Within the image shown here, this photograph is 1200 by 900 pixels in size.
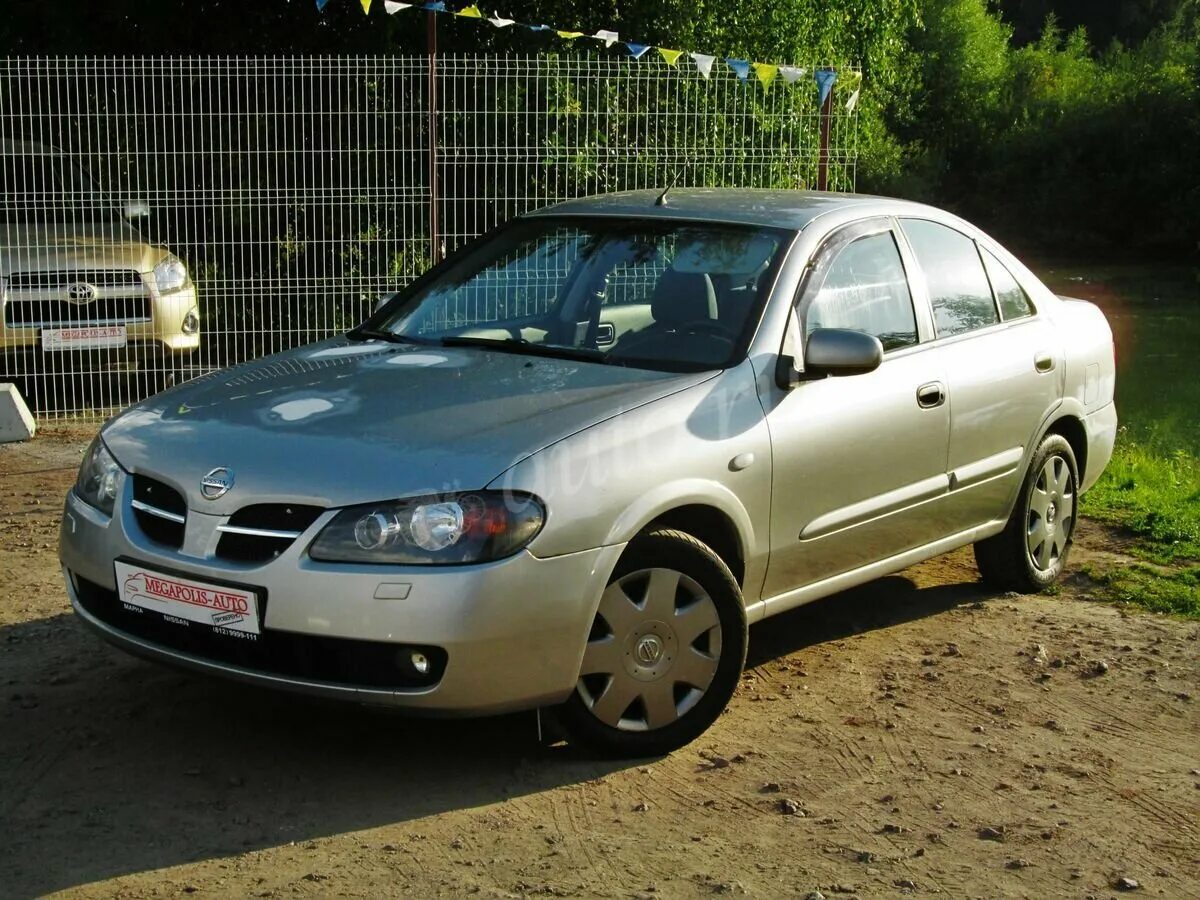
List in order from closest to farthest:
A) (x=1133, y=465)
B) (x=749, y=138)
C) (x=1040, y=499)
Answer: (x=1040, y=499), (x=1133, y=465), (x=749, y=138)

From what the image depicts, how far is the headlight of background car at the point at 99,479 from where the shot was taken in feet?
16.1

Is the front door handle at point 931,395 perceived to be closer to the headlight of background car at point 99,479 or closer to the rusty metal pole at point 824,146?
the headlight of background car at point 99,479

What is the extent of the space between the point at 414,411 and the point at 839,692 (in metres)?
1.85

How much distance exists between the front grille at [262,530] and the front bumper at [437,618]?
0.04 metres

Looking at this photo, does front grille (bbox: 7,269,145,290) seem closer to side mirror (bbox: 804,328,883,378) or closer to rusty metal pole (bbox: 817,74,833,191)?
rusty metal pole (bbox: 817,74,833,191)

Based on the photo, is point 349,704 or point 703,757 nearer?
point 349,704

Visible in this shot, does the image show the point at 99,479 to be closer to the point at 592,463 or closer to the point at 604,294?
the point at 592,463

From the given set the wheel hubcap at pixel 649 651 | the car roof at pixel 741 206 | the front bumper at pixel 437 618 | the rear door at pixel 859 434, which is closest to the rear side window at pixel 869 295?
the rear door at pixel 859 434

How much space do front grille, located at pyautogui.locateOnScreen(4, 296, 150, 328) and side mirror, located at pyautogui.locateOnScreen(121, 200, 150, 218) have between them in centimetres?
57

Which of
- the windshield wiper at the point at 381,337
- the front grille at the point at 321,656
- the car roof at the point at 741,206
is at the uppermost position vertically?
the car roof at the point at 741,206

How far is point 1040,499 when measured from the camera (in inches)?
269

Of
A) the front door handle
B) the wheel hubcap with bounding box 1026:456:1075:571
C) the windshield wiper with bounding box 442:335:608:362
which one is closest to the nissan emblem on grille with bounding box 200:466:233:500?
the windshield wiper with bounding box 442:335:608:362

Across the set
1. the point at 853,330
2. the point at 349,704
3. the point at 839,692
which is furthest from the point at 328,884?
the point at 853,330

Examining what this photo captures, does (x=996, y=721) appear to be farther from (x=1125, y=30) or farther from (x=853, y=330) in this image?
(x=1125, y=30)
